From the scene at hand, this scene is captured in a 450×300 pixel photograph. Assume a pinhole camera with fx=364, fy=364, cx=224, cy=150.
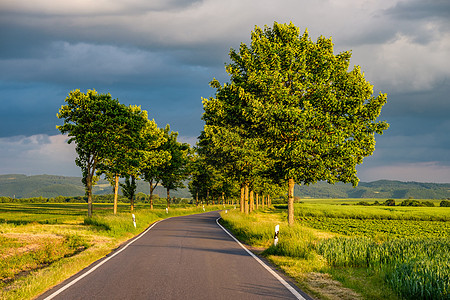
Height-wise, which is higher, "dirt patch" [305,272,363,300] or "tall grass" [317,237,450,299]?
"tall grass" [317,237,450,299]

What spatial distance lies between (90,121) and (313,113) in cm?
2378

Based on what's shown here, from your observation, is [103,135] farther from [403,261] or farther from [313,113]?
[403,261]

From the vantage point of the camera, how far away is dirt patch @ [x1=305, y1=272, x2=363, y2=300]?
7.55 meters

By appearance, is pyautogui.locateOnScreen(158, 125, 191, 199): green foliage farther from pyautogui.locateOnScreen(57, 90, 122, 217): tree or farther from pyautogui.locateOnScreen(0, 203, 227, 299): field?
pyautogui.locateOnScreen(0, 203, 227, 299): field

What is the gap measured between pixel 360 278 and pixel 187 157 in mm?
53064

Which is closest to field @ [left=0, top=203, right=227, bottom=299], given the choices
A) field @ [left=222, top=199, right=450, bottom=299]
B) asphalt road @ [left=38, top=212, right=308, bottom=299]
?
asphalt road @ [left=38, top=212, right=308, bottom=299]

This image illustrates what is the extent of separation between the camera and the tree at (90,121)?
3444 cm

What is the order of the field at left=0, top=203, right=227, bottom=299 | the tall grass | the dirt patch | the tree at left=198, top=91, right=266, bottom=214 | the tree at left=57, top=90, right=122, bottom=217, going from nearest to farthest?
the tall grass
the dirt patch
the field at left=0, top=203, right=227, bottom=299
the tree at left=198, top=91, right=266, bottom=214
the tree at left=57, top=90, right=122, bottom=217

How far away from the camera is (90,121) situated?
3575cm

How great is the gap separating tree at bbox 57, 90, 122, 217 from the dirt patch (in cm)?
2875

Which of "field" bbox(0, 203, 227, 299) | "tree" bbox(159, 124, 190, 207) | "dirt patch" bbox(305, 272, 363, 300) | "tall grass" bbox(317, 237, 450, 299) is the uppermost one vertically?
"tree" bbox(159, 124, 190, 207)

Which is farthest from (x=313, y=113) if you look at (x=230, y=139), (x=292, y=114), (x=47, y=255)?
(x=47, y=255)

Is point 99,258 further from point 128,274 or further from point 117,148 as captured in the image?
point 117,148

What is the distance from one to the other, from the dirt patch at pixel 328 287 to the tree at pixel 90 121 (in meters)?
28.8
